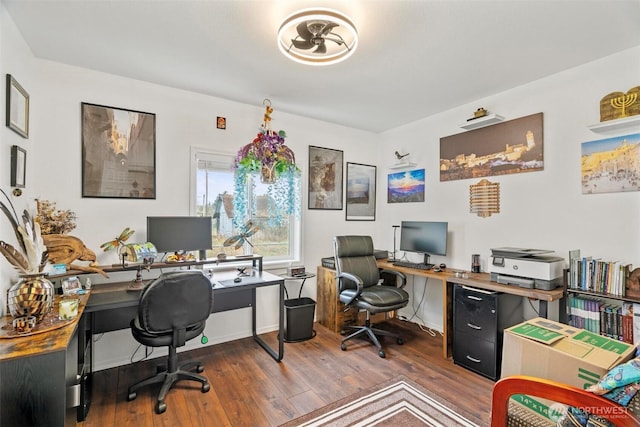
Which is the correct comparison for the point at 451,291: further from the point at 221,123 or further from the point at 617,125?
the point at 221,123

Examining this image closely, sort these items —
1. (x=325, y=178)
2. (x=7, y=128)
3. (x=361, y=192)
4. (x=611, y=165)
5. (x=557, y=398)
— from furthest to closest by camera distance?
(x=361, y=192), (x=325, y=178), (x=611, y=165), (x=7, y=128), (x=557, y=398)

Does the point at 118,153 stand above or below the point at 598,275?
above

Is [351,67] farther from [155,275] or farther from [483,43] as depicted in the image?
[155,275]

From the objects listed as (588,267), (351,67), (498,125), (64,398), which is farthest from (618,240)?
(64,398)

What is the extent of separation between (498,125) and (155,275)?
3.69 m

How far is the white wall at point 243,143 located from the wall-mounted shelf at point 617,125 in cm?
14

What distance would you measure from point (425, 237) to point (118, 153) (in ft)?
10.6

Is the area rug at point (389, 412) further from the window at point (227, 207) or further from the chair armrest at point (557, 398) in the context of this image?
the window at point (227, 207)

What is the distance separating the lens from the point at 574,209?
243 centimetres

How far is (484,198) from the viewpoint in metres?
3.07

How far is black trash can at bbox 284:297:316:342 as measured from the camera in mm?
3158

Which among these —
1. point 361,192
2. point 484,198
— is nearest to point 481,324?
point 484,198

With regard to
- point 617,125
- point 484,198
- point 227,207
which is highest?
point 617,125

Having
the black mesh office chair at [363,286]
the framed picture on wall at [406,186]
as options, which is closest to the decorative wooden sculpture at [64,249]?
the black mesh office chair at [363,286]
